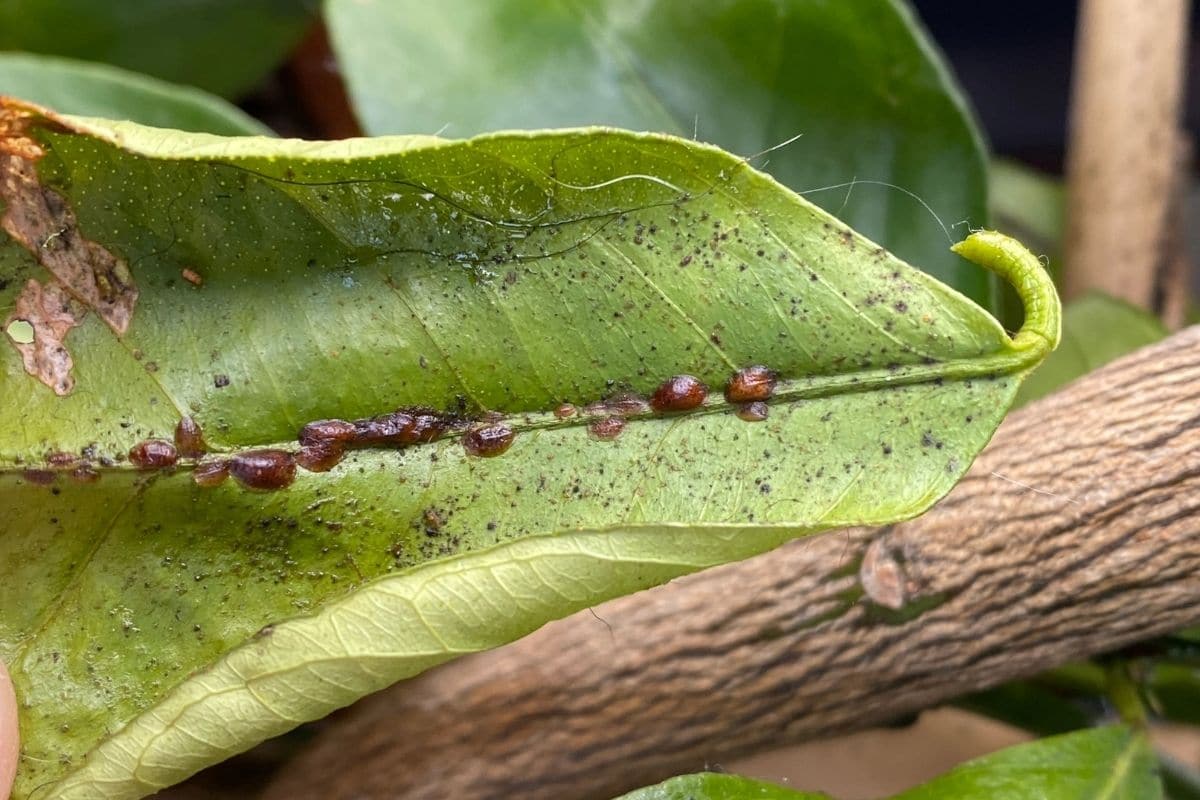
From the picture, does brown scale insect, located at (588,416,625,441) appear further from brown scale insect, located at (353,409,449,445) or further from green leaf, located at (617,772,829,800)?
green leaf, located at (617,772,829,800)

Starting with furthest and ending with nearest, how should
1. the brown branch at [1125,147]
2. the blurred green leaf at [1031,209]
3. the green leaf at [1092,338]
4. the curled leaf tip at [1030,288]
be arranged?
the blurred green leaf at [1031,209] → the brown branch at [1125,147] → the green leaf at [1092,338] → the curled leaf tip at [1030,288]

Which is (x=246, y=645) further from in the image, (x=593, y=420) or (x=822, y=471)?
(x=822, y=471)

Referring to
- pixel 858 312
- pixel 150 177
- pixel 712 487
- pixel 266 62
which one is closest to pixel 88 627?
pixel 150 177

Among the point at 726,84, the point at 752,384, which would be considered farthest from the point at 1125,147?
the point at 752,384

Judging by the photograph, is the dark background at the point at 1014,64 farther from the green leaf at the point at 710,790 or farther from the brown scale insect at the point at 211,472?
the brown scale insect at the point at 211,472

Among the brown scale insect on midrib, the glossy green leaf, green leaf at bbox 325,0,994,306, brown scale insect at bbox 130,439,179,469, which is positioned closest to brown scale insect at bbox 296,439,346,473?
the brown scale insect on midrib

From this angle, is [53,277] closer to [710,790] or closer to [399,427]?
[399,427]

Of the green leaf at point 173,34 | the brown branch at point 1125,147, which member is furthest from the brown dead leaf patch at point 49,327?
the brown branch at point 1125,147
